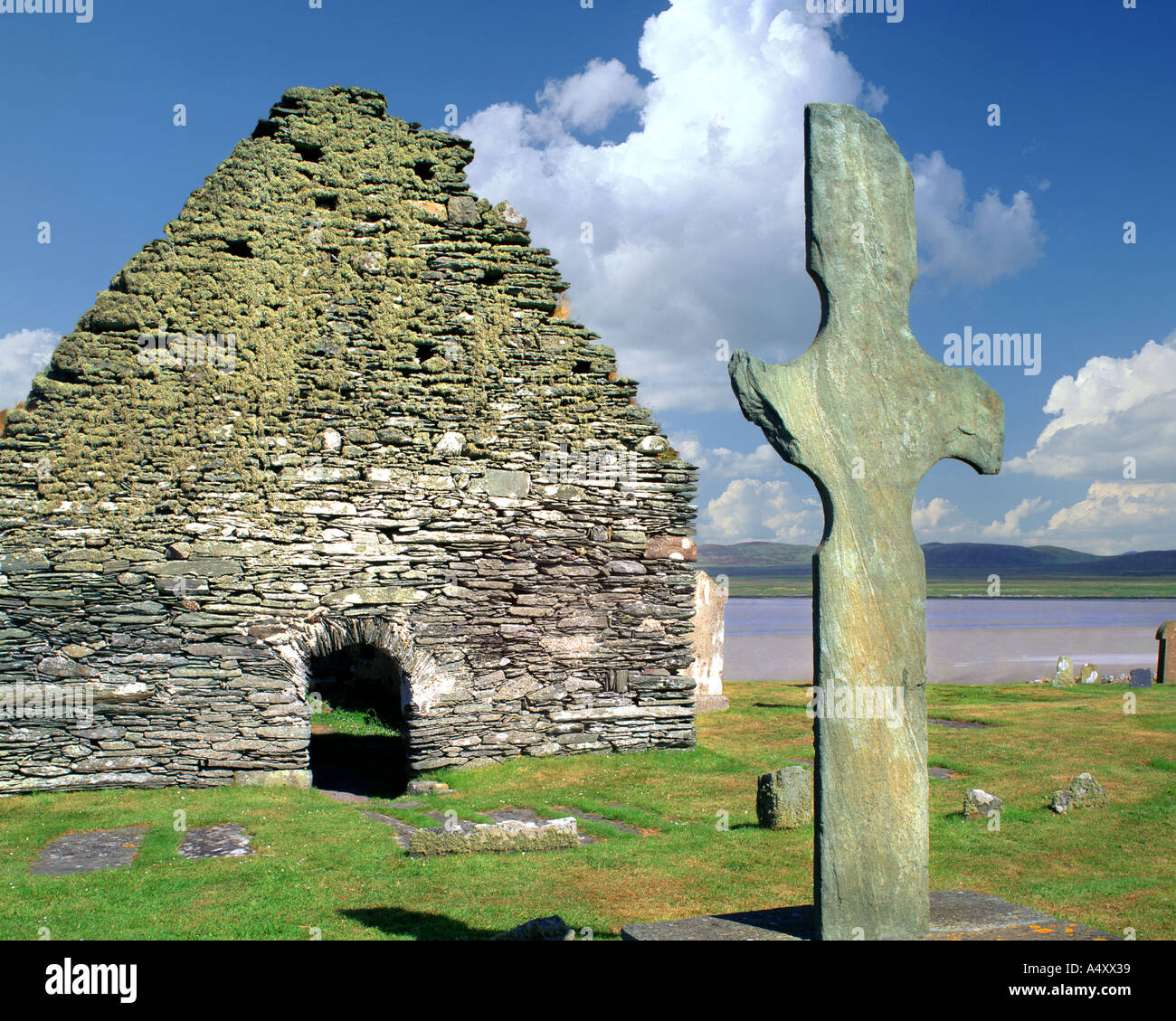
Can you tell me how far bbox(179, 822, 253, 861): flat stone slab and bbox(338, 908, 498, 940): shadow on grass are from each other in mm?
2383

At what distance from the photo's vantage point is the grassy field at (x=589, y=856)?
19.5 ft

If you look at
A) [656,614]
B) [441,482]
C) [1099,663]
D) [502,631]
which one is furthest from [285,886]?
[1099,663]

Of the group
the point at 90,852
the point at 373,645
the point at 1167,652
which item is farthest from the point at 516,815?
the point at 1167,652

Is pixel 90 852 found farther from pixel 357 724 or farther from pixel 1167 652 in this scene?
pixel 1167 652

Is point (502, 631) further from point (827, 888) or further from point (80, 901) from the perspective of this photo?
point (827, 888)

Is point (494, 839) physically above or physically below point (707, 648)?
below

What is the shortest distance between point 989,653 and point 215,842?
38751 mm

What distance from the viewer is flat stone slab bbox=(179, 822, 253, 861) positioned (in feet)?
25.8

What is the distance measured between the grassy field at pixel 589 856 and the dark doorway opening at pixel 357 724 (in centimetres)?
193

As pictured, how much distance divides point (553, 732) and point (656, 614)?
82.5 inches

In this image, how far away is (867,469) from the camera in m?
3.60

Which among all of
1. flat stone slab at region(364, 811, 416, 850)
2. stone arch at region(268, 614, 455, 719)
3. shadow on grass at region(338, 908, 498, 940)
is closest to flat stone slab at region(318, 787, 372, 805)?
flat stone slab at region(364, 811, 416, 850)

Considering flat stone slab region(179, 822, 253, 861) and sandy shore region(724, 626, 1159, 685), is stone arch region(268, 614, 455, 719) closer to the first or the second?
flat stone slab region(179, 822, 253, 861)

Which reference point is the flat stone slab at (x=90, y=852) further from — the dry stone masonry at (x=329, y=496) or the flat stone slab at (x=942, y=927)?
the flat stone slab at (x=942, y=927)
